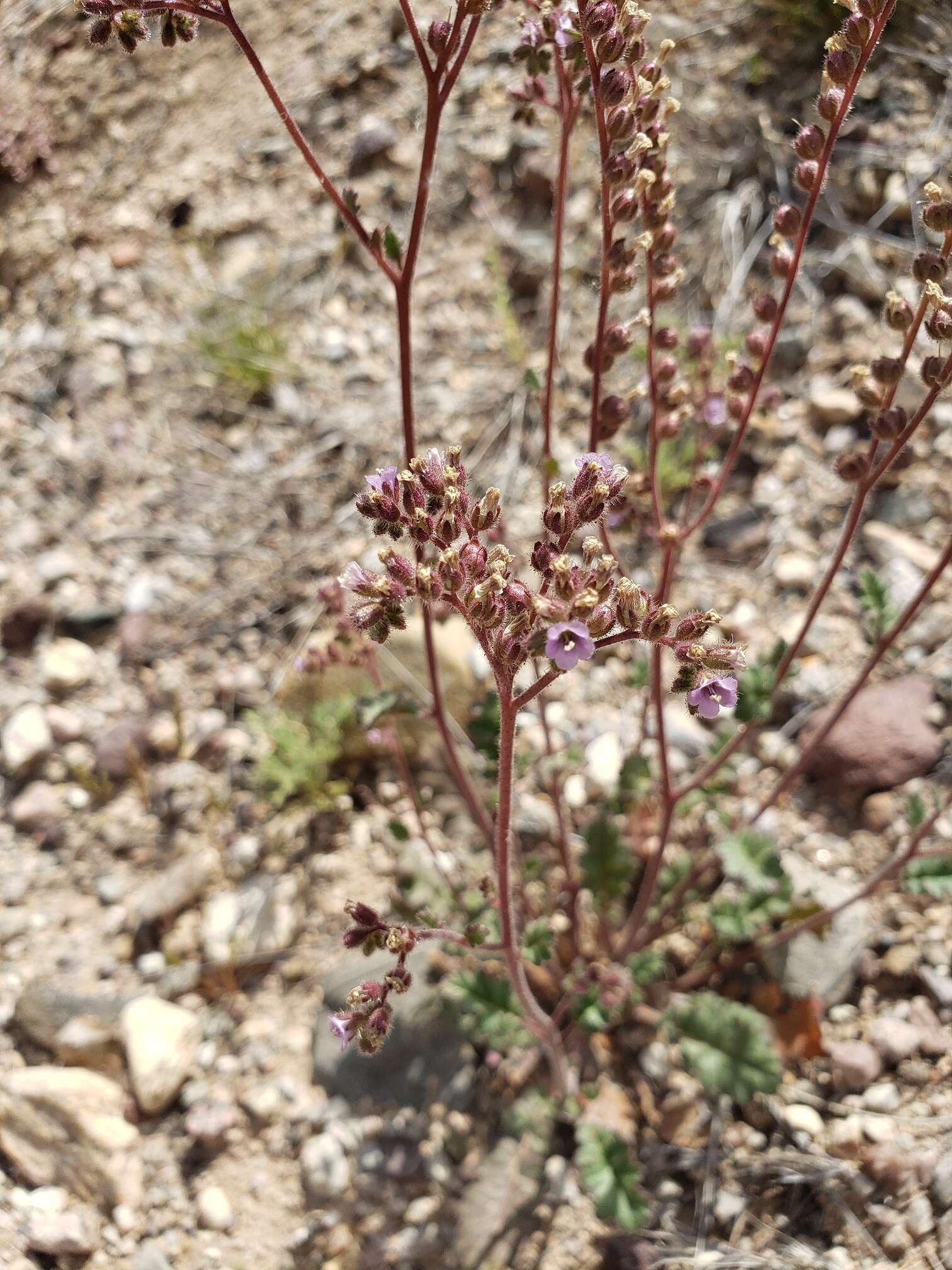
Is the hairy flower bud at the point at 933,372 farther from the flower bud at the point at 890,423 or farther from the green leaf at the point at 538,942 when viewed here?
the green leaf at the point at 538,942

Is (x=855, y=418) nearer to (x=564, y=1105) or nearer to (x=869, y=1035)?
(x=869, y=1035)

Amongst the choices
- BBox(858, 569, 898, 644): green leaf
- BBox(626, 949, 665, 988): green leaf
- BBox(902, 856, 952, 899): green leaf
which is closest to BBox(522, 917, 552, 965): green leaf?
BBox(626, 949, 665, 988): green leaf

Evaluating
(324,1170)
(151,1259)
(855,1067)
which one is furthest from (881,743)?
(151,1259)

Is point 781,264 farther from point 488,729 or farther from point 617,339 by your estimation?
point 488,729

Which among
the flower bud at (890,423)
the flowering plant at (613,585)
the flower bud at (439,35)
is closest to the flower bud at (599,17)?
the flowering plant at (613,585)

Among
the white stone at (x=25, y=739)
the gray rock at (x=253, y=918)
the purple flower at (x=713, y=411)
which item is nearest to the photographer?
the purple flower at (x=713, y=411)

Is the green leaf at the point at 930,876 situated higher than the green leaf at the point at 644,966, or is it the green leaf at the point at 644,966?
the green leaf at the point at 930,876
